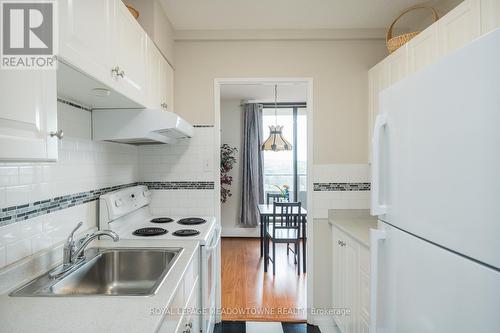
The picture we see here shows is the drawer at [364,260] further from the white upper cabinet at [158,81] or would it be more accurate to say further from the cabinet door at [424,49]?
the white upper cabinet at [158,81]

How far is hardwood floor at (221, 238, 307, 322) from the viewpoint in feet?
8.43

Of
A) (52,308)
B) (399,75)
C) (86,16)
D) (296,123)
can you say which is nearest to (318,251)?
(399,75)

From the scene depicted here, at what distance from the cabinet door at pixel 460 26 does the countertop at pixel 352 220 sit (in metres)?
1.25

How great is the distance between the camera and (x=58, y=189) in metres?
1.38

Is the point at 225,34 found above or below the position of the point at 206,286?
above

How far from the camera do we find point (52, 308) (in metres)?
0.90

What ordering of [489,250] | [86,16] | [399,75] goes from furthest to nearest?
[399,75]
[86,16]
[489,250]

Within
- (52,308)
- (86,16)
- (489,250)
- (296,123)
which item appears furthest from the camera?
(296,123)

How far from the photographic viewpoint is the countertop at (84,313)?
2.63 feet

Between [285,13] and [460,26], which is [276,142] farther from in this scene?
[460,26]

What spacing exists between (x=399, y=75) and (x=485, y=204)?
150 cm

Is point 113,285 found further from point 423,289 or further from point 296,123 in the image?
point 296,123

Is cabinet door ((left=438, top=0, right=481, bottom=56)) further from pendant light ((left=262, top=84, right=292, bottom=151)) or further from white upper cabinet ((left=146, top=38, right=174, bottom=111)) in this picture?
pendant light ((left=262, top=84, right=292, bottom=151))

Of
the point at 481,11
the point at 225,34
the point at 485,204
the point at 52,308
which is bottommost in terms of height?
the point at 52,308
